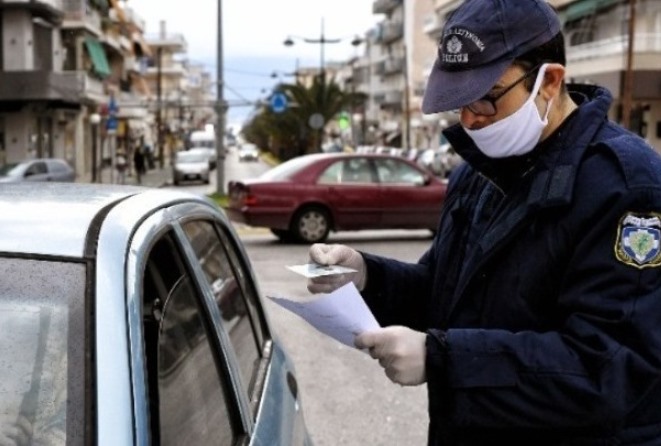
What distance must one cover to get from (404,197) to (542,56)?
13.2 metres

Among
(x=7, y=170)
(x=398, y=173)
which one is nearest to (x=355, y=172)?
(x=398, y=173)

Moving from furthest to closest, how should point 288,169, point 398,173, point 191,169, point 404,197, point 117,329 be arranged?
point 191,169 < point 398,173 < point 404,197 < point 288,169 < point 117,329

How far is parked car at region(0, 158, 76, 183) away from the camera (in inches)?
906

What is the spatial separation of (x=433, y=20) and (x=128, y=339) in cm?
→ 7287

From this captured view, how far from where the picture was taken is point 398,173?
15.3 metres

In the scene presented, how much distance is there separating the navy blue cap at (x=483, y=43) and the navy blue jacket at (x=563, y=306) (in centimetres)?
19

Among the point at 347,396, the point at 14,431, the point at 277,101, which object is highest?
the point at 277,101

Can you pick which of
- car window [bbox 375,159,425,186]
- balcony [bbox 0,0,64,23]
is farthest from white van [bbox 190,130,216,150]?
car window [bbox 375,159,425,186]

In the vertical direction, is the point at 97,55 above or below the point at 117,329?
above

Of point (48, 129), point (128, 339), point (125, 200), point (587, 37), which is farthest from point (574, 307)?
point (48, 129)

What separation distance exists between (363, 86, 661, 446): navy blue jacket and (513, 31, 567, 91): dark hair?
0.12 metres

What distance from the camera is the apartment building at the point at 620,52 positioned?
36.0m

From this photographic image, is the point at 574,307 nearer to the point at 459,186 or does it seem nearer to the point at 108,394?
the point at 459,186

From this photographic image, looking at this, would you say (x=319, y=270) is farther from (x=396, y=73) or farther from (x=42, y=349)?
(x=396, y=73)
